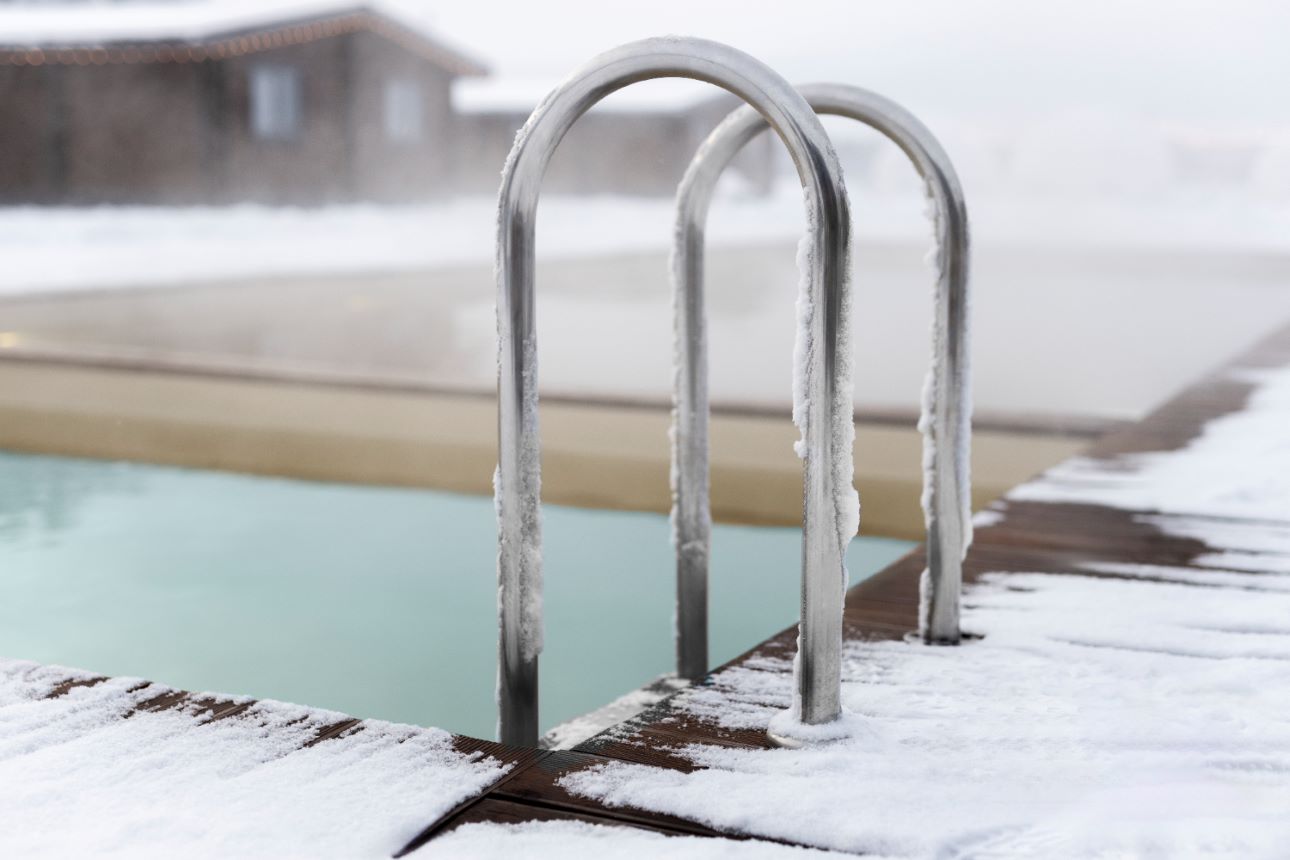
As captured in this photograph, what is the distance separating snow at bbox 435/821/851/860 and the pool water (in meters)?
1.56

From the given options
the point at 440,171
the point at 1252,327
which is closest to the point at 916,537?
the point at 1252,327

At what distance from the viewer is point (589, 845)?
88cm

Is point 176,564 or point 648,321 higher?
point 648,321

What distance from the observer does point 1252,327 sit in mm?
8016

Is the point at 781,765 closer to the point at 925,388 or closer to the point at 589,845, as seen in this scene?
the point at 589,845

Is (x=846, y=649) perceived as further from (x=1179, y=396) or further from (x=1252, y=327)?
(x=1252, y=327)

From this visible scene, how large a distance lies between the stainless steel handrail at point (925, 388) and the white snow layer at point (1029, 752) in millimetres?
111

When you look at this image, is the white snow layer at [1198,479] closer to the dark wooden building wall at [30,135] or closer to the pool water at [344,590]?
the pool water at [344,590]

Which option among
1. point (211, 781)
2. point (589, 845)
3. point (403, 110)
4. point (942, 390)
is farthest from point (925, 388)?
point (403, 110)

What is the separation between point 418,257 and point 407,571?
1154 cm

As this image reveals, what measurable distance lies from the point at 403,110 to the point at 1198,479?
52.5 feet

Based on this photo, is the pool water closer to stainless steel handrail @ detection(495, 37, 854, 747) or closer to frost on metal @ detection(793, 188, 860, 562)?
stainless steel handrail @ detection(495, 37, 854, 747)

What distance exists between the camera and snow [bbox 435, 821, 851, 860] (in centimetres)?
87

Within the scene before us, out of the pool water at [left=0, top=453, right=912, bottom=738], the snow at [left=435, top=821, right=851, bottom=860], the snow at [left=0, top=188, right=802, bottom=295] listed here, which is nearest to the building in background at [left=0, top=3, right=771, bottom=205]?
the snow at [left=0, top=188, right=802, bottom=295]
